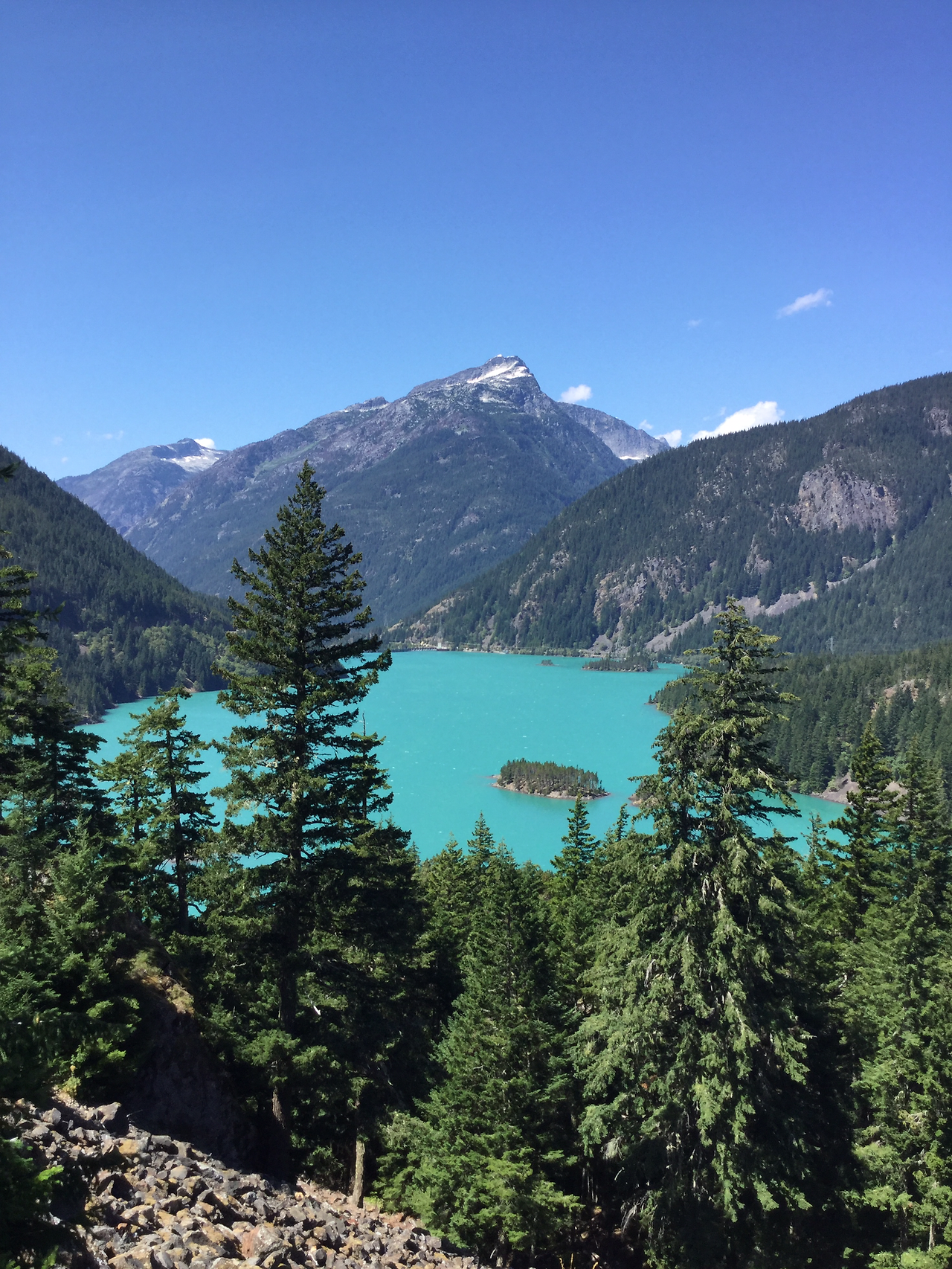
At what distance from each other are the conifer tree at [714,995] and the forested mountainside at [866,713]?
108 meters

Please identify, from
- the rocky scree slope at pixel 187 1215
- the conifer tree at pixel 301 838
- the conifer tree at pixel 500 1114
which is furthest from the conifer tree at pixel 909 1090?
the conifer tree at pixel 301 838

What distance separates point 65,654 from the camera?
188 meters

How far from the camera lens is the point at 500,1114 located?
16.2 metres

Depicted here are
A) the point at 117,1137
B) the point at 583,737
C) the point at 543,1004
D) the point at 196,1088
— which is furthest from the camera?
the point at 583,737

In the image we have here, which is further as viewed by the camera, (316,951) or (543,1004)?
(543,1004)

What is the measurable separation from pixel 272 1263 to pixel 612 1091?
10499 millimetres

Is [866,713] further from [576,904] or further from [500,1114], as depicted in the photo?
[500,1114]

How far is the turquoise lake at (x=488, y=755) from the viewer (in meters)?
96.7

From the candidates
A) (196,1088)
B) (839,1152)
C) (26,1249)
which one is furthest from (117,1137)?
(839,1152)

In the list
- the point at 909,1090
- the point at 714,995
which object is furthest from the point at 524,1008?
the point at 909,1090

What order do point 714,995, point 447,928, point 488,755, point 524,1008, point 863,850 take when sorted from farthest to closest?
1. point 488,755
2. point 863,850
3. point 447,928
4. point 524,1008
5. point 714,995

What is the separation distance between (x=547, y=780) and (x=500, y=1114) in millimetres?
101277

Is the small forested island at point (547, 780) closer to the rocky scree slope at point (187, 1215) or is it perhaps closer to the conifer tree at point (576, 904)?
the conifer tree at point (576, 904)

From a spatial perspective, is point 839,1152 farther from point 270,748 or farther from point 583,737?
point 583,737
